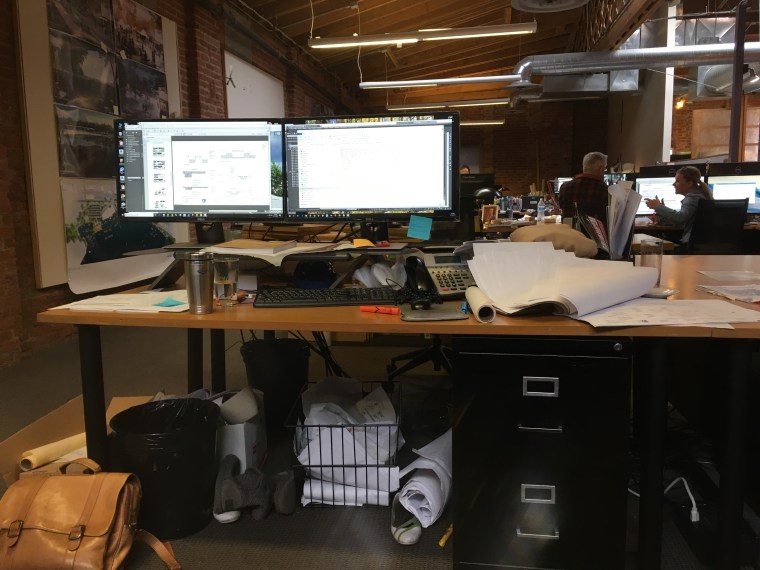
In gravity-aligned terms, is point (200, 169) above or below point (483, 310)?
above

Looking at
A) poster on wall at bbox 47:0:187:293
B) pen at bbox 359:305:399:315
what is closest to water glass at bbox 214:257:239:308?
pen at bbox 359:305:399:315

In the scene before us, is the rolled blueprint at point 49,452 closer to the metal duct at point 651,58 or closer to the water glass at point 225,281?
the water glass at point 225,281

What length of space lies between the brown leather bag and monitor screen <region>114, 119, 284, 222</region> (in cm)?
84

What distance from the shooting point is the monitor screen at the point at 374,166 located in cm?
172

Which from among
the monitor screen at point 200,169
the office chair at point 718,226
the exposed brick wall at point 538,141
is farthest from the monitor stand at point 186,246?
the exposed brick wall at point 538,141

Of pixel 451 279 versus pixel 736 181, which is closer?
pixel 451 279

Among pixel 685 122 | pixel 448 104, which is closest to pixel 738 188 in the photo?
pixel 685 122

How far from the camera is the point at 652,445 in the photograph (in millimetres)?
1309

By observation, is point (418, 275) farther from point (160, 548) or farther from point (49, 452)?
point (49, 452)

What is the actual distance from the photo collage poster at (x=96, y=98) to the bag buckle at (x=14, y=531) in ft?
8.18

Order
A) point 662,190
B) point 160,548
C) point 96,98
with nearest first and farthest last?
1. point 160,548
2. point 96,98
3. point 662,190

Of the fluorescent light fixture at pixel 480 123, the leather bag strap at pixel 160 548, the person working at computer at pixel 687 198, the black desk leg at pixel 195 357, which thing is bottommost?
the leather bag strap at pixel 160 548

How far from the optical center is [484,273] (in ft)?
4.78

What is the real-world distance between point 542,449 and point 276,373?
48.6 inches
